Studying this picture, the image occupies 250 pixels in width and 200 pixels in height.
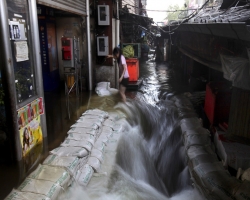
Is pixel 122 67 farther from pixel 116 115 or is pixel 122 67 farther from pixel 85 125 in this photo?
pixel 85 125

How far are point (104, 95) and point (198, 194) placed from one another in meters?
5.35

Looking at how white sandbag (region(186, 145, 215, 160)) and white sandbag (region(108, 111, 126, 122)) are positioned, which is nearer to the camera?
white sandbag (region(186, 145, 215, 160))

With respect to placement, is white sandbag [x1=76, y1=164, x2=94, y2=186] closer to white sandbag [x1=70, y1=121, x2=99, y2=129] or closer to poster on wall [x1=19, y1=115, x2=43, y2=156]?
poster on wall [x1=19, y1=115, x2=43, y2=156]

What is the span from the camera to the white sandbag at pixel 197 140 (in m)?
7.31

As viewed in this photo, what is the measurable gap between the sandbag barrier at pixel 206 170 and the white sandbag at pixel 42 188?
10.7ft

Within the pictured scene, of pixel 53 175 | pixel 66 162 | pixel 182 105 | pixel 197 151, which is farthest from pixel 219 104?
pixel 53 175

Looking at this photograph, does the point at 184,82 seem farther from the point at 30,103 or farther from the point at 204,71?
the point at 30,103

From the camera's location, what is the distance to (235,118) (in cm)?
692

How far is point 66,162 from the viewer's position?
15.1 feet

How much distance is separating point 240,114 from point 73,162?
467 centimetres

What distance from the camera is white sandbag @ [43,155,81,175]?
4.48 metres

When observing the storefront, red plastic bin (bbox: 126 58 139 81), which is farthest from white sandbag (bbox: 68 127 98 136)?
red plastic bin (bbox: 126 58 139 81)

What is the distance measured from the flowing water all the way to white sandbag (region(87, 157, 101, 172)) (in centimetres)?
14

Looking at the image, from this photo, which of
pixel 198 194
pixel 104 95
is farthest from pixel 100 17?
pixel 198 194
